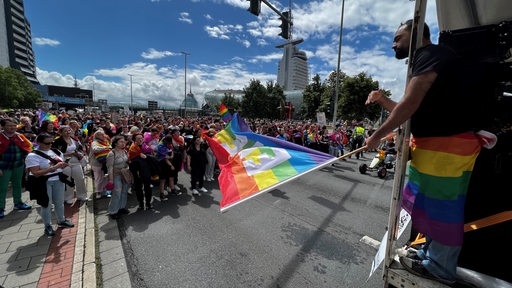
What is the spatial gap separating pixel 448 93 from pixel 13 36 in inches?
4727

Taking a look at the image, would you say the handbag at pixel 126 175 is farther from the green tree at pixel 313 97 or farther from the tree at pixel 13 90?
the tree at pixel 13 90

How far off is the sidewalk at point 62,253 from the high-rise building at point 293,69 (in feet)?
460

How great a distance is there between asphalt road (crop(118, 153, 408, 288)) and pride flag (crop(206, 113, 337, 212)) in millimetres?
1487

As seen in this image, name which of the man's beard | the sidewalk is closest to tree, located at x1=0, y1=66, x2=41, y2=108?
the sidewalk

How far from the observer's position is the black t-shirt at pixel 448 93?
1558 mm

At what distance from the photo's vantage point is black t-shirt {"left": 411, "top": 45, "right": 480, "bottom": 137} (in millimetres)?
1558

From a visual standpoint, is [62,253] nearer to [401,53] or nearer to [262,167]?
[262,167]

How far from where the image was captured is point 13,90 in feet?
153

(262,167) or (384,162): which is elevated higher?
(262,167)

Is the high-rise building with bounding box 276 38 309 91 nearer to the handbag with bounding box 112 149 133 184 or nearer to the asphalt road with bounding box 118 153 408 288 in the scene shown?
the asphalt road with bounding box 118 153 408 288

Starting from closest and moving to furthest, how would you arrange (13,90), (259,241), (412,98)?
1. (412,98)
2. (259,241)
3. (13,90)

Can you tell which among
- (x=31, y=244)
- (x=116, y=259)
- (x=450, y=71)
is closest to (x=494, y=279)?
(x=450, y=71)

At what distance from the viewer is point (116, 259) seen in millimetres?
3785

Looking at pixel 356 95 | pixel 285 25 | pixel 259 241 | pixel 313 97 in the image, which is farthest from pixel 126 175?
pixel 313 97
